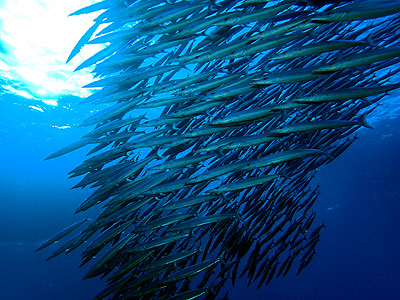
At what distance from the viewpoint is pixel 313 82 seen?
13.5 ft

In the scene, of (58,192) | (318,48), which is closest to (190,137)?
(318,48)

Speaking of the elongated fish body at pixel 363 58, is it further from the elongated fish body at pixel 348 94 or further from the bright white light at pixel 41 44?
the bright white light at pixel 41 44

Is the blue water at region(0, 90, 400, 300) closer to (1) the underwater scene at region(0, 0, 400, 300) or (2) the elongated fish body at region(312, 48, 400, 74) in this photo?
(1) the underwater scene at region(0, 0, 400, 300)

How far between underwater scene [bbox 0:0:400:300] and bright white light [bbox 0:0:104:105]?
0.07 m

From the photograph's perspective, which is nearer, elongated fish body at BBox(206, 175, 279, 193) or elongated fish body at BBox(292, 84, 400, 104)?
elongated fish body at BBox(292, 84, 400, 104)

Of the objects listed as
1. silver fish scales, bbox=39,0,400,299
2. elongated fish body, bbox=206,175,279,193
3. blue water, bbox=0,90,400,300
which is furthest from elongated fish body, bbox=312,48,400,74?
blue water, bbox=0,90,400,300

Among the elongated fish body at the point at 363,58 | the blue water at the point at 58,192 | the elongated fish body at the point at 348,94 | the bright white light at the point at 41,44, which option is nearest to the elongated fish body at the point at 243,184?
the elongated fish body at the point at 348,94

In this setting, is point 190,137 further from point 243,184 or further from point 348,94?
point 348,94

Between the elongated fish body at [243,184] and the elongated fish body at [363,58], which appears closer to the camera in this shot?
the elongated fish body at [363,58]

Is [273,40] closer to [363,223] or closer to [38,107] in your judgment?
[38,107]

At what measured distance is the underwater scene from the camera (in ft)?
9.75

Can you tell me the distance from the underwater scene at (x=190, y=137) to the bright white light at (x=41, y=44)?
0.07m

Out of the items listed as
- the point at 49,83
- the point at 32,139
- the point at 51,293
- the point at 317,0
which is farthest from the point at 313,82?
the point at 51,293

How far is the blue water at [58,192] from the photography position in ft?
55.2
